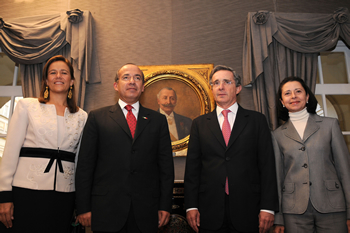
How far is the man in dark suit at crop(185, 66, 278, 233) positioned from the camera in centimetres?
176

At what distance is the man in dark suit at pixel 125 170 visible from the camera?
1729mm

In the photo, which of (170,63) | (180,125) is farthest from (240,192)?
(170,63)

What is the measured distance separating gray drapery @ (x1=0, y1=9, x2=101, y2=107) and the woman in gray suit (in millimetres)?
2439

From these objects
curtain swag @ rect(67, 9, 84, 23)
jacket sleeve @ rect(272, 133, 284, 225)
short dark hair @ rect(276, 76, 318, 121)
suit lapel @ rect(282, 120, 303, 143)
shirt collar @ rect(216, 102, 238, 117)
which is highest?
curtain swag @ rect(67, 9, 84, 23)

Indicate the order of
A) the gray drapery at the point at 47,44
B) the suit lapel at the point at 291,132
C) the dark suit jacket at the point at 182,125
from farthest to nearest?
the gray drapery at the point at 47,44 < the dark suit jacket at the point at 182,125 < the suit lapel at the point at 291,132

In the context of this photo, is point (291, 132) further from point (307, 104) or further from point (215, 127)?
point (215, 127)

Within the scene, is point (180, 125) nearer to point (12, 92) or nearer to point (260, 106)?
point (260, 106)

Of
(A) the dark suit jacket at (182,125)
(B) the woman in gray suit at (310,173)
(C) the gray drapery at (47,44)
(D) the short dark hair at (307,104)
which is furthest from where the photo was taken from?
(C) the gray drapery at (47,44)

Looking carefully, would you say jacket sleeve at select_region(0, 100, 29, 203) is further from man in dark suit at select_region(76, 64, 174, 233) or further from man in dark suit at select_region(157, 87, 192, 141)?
man in dark suit at select_region(157, 87, 192, 141)

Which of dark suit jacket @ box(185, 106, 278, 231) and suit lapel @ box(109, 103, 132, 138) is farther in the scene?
suit lapel @ box(109, 103, 132, 138)

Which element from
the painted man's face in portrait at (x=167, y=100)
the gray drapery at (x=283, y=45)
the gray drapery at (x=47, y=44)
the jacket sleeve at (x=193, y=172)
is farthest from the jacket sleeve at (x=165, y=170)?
the gray drapery at (x=47, y=44)

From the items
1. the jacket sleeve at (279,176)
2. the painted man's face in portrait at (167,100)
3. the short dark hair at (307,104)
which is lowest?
the jacket sleeve at (279,176)

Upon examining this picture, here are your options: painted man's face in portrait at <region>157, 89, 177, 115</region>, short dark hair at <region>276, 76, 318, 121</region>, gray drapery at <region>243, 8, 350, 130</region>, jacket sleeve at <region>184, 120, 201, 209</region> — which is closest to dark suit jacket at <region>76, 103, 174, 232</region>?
jacket sleeve at <region>184, 120, 201, 209</region>

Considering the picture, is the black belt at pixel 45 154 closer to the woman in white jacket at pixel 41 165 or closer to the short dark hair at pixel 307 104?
the woman in white jacket at pixel 41 165
